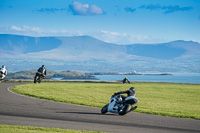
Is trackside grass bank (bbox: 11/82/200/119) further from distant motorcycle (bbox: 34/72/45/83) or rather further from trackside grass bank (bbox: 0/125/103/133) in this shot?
trackside grass bank (bbox: 0/125/103/133)

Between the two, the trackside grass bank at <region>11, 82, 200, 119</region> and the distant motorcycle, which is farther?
the distant motorcycle

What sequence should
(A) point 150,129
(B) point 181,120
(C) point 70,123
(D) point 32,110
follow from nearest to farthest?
(A) point 150,129
(C) point 70,123
(B) point 181,120
(D) point 32,110

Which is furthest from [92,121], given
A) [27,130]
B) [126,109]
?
[27,130]

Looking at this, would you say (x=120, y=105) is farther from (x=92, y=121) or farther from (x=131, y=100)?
(x=92, y=121)

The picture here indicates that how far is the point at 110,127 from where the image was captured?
14.3 m

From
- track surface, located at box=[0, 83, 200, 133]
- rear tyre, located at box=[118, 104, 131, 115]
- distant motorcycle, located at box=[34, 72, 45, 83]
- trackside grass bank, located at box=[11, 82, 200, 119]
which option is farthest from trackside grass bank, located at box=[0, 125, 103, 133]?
distant motorcycle, located at box=[34, 72, 45, 83]

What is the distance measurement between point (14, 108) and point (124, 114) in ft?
21.1

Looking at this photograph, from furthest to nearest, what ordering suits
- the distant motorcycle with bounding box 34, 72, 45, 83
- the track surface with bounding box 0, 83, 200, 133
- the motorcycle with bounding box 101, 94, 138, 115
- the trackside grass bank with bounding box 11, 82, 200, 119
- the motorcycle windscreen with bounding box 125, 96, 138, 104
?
1. the distant motorcycle with bounding box 34, 72, 45, 83
2. the trackside grass bank with bounding box 11, 82, 200, 119
3. the motorcycle with bounding box 101, 94, 138, 115
4. the motorcycle windscreen with bounding box 125, 96, 138, 104
5. the track surface with bounding box 0, 83, 200, 133

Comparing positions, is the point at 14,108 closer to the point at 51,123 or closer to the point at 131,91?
the point at 51,123

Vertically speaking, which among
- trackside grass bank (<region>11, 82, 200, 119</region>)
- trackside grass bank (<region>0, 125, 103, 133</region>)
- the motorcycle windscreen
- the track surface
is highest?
the motorcycle windscreen

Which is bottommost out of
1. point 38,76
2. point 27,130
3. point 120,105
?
point 27,130

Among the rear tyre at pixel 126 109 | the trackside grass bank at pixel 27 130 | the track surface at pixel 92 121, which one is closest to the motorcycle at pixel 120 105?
the rear tyre at pixel 126 109

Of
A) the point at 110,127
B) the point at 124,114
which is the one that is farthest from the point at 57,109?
the point at 110,127

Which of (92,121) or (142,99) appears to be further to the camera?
(142,99)
